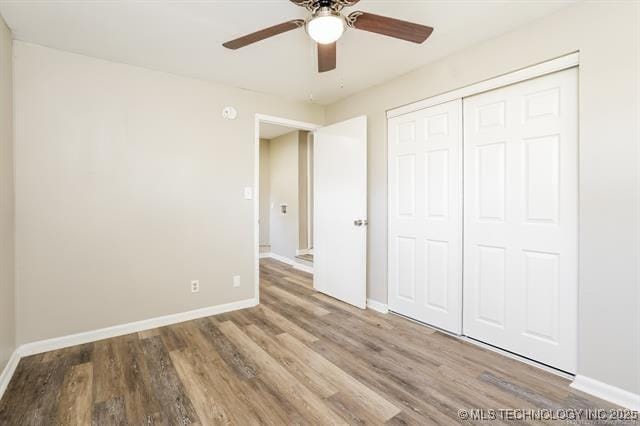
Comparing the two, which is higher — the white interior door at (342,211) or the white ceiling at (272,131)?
the white ceiling at (272,131)

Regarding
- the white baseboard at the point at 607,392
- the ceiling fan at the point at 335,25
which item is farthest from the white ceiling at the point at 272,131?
the white baseboard at the point at 607,392

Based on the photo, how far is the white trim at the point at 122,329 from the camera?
7.80 ft

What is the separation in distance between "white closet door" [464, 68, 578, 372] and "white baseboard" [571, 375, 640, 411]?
0.12m

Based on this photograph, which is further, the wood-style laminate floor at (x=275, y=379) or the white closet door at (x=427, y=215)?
the white closet door at (x=427, y=215)

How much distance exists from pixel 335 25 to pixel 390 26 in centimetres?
31

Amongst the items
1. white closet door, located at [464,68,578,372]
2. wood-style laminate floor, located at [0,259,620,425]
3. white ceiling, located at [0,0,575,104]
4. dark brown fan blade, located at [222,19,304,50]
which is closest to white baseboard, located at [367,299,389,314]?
wood-style laminate floor, located at [0,259,620,425]

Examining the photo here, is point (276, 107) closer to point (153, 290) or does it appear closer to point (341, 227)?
point (341, 227)

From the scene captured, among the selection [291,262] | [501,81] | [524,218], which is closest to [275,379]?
[524,218]

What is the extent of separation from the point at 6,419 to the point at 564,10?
13.4 feet

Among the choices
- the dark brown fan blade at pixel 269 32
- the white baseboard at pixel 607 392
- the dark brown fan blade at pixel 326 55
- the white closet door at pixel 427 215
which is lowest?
the white baseboard at pixel 607 392

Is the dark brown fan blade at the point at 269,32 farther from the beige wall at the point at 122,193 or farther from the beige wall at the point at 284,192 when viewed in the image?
the beige wall at the point at 284,192

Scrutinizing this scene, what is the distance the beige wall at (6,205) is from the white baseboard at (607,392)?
368 centimetres

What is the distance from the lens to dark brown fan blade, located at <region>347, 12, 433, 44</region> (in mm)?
1547

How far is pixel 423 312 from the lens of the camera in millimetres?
2904
